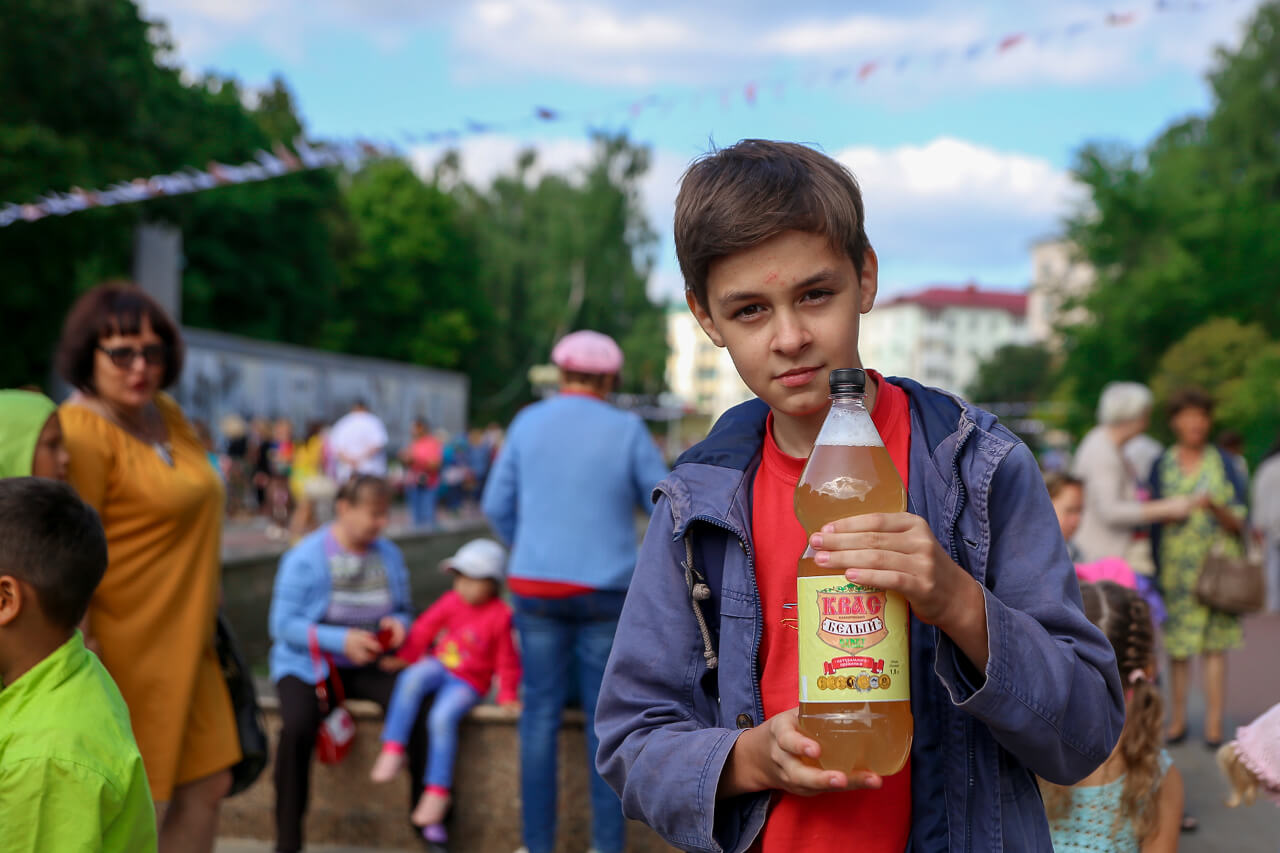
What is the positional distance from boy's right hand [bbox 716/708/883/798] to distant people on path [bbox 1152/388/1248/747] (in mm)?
6531

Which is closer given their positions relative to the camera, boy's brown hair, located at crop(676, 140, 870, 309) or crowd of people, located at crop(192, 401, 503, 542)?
boy's brown hair, located at crop(676, 140, 870, 309)

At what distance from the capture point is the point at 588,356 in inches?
228

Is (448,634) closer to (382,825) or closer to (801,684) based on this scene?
(382,825)

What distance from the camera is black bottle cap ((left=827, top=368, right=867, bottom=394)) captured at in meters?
1.66

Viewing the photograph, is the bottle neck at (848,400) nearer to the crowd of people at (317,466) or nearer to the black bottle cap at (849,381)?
the black bottle cap at (849,381)

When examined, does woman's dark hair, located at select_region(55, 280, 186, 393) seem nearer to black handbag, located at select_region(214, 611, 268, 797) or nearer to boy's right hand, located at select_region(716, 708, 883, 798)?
black handbag, located at select_region(214, 611, 268, 797)

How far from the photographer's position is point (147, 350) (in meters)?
3.97

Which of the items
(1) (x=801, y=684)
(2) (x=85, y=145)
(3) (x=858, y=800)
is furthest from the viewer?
(2) (x=85, y=145)

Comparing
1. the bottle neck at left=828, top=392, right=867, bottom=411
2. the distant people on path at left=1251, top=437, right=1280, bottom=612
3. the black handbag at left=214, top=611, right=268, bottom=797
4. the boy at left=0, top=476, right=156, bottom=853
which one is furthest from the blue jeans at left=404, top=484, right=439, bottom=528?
the bottle neck at left=828, top=392, right=867, bottom=411

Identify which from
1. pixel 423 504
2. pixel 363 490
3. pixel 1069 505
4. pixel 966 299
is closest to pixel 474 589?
pixel 363 490

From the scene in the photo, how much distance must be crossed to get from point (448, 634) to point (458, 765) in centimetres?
59

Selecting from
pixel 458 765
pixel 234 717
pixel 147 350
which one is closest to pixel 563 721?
pixel 458 765

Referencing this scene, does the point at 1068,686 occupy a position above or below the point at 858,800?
above

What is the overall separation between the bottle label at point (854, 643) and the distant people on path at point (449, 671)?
4099 mm
